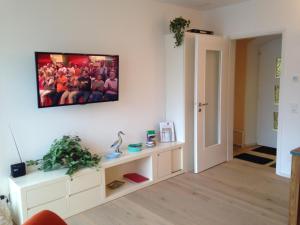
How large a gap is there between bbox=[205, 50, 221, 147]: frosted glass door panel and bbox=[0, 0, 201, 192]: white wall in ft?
2.24

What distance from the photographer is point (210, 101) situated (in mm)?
4117

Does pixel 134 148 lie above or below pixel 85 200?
above

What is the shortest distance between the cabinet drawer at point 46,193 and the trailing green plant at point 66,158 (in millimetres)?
162

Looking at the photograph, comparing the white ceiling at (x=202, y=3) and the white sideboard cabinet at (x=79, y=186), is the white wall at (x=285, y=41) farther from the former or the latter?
the white sideboard cabinet at (x=79, y=186)

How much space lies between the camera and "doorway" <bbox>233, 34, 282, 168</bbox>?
16.9 feet

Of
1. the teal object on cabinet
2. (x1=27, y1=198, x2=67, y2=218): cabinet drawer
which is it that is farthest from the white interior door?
(x1=27, y1=198, x2=67, y2=218): cabinet drawer

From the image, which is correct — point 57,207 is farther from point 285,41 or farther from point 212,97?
point 285,41

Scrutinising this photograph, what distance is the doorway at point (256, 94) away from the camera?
202 inches

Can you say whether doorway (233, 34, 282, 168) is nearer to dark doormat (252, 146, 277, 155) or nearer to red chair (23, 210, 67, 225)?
dark doormat (252, 146, 277, 155)

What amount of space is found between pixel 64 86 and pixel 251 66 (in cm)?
386

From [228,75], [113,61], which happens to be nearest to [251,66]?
[228,75]

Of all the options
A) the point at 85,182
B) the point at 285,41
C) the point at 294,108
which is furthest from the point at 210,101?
the point at 85,182

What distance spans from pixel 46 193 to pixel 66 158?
38 cm

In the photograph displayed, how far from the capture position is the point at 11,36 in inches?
103
